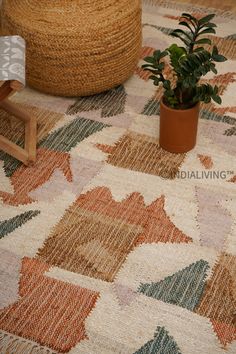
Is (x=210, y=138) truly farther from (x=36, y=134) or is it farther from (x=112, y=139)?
(x=36, y=134)

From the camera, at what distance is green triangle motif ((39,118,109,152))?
6.24 ft

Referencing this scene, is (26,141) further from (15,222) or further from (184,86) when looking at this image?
(184,86)

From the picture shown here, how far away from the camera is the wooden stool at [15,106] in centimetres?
159

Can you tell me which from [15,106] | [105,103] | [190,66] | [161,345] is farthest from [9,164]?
[161,345]

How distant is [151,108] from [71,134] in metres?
0.37

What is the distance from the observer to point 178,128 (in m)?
1.75

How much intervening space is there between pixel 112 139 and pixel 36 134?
31 centimetres

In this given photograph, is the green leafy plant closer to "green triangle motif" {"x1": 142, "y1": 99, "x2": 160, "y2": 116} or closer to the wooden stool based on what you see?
"green triangle motif" {"x1": 142, "y1": 99, "x2": 160, "y2": 116}

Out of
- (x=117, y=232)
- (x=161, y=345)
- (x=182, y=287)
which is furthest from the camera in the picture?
(x=117, y=232)

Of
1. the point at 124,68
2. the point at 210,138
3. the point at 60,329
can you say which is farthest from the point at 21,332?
the point at 124,68

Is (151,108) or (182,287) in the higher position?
(151,108)

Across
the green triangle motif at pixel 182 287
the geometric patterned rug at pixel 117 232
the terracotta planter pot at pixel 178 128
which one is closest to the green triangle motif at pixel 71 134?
the geometric patterned rug at pixel 117 232

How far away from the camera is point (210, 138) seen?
190 centimetres

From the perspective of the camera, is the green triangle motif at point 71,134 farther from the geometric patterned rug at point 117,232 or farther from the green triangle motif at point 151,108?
the green triangle motif at point 151,108
